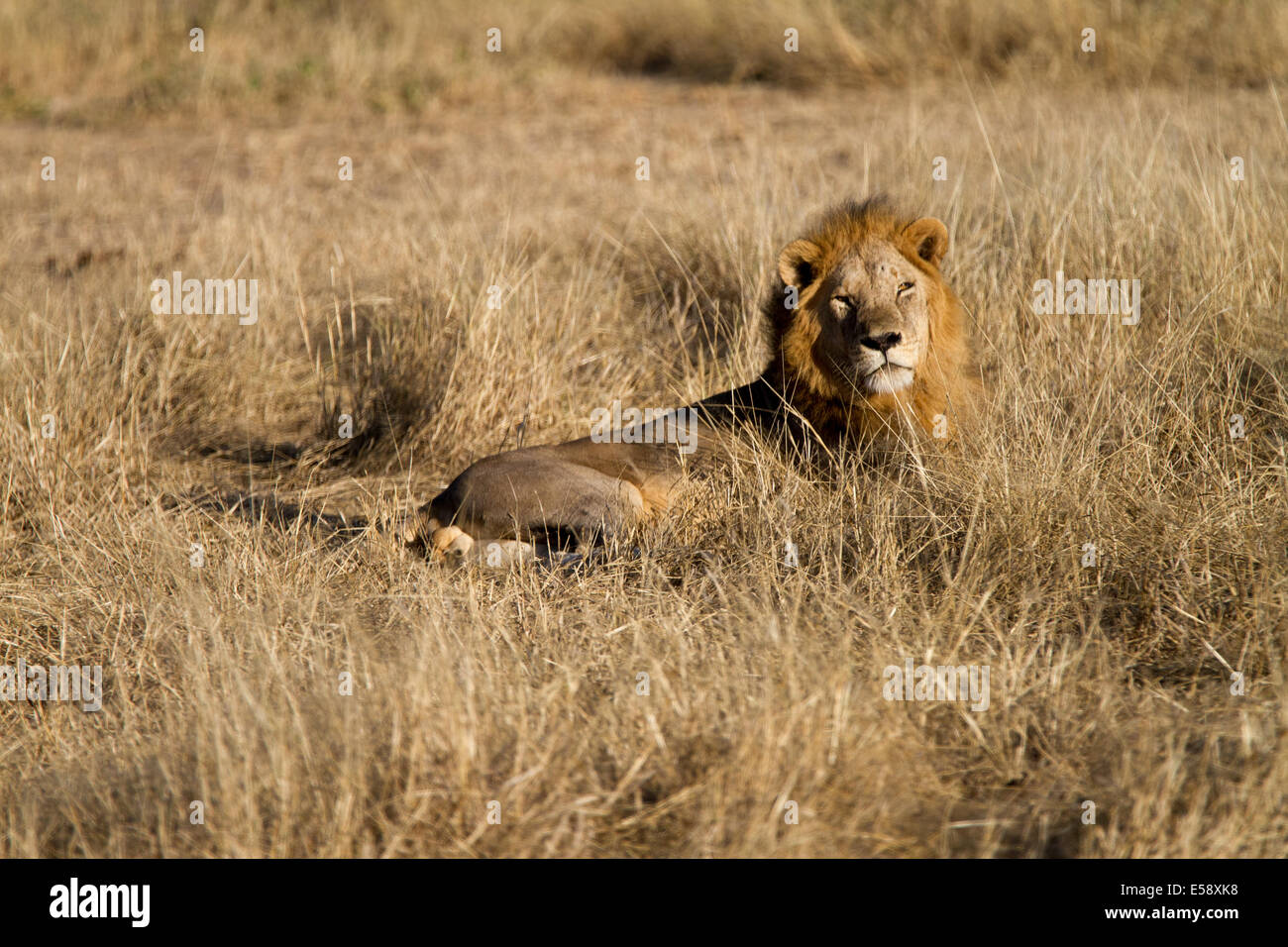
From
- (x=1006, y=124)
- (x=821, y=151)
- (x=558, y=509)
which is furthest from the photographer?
(x=821, y=151)

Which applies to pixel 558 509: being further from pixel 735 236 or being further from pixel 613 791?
pixel 735 236

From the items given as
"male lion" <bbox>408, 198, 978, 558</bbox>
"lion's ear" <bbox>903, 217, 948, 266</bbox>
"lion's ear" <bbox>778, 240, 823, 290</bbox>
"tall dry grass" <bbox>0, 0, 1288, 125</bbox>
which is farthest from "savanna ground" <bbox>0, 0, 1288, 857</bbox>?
"lion's ear" <bbox>778, 240, 823, 290</bbox>

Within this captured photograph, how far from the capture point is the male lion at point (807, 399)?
4.63m

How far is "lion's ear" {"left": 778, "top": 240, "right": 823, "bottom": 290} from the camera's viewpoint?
15.8 ft

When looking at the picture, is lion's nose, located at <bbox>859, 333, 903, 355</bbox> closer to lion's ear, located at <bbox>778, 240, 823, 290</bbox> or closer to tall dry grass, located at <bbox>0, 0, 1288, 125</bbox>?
lion's ear, located at <bbox>778, 240, 823, 290</bbox>

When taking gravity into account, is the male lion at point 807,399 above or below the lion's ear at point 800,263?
below

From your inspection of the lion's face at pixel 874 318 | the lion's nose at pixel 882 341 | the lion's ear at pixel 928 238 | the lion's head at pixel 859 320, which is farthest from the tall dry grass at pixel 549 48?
the lion's nose at pixel 882 341

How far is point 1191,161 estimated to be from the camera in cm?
668

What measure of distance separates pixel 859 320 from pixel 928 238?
0.50 metres

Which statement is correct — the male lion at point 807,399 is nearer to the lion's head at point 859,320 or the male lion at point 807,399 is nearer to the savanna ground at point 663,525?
the lion's head at point 859,320

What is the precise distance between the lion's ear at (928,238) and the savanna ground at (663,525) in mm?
553
